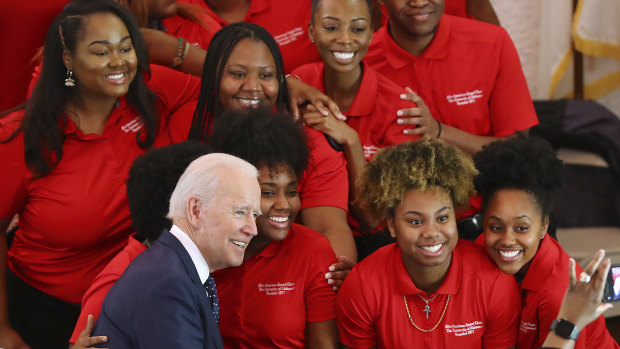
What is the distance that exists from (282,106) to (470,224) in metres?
0.80

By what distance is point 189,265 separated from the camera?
6.64 feet

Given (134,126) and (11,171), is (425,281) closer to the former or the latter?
(134,126)

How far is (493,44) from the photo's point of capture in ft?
11.3

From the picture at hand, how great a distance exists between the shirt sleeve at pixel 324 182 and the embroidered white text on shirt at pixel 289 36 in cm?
92

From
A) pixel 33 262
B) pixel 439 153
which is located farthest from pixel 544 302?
pixel 33 262

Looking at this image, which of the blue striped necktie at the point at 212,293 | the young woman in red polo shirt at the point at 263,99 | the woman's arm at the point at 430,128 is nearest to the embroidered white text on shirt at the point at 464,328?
the young woman in red polo shirt at the point at 263,99

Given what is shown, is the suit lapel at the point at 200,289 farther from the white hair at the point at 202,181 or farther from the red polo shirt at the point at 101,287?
the red polo shirt at the point at 101,287

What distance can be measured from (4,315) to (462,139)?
1777mm

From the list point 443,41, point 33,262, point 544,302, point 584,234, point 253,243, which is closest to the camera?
point 544,302

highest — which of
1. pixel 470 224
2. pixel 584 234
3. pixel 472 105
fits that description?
pixel 472 105

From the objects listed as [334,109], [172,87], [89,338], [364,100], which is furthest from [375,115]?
[89,338]

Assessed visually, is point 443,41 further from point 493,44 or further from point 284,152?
point 284,152

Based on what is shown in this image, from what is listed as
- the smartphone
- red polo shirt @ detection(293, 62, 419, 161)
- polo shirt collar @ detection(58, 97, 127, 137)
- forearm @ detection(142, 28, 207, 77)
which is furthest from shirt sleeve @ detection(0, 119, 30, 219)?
the smartphone

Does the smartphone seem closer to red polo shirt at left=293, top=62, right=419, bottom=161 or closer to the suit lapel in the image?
red polo shirt at left=293, top=62, right=419, bottom=161
